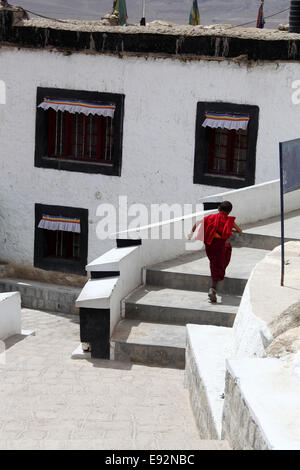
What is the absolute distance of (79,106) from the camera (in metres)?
15.0

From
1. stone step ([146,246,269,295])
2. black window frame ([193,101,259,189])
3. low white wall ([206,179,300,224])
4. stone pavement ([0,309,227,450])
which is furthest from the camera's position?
black window frame ([193,101,259,189])

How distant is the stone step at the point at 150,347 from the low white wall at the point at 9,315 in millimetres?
1688

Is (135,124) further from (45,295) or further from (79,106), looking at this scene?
(45,295)

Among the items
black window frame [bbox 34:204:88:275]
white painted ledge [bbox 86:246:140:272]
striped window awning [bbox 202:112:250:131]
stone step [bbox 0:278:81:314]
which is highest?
striped window awning [bbox 202:112:250:131]

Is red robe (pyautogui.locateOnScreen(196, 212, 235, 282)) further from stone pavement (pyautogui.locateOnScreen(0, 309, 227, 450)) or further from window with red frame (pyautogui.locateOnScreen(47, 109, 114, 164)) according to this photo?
window with red frame (pyautogui.locateOnScreen(47, 109, 114, 164))

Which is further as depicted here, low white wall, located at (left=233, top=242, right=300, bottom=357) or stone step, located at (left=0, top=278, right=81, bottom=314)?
stone step, located at (left=0, top=278, right=81, bottom=314)

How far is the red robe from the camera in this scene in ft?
28.4

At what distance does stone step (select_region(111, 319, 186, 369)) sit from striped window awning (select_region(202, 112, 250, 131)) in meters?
6.38

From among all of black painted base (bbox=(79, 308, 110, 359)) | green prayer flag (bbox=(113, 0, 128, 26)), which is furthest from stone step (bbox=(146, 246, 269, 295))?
green prayer flag (bbox=(113, 0, 128, 26))

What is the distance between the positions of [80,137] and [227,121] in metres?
3.29

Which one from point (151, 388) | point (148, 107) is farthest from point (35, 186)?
point (151, 388)
